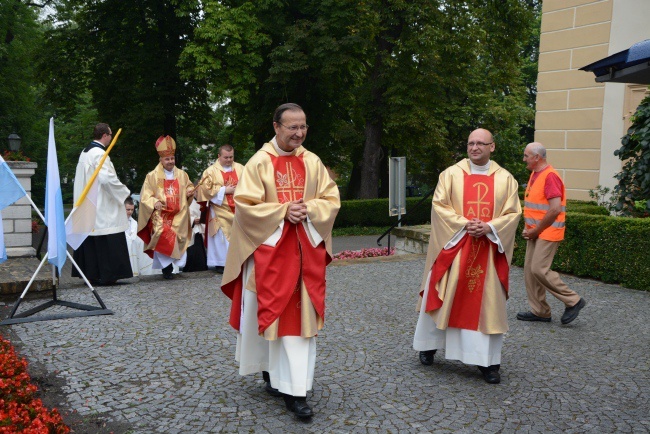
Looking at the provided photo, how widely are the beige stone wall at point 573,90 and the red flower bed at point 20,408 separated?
11.4m

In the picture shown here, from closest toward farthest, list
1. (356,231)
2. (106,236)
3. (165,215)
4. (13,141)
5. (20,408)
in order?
(20,408) → (106,236) → (165,215) → (13,141) → (356,231)

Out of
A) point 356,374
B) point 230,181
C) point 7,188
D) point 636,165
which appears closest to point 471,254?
point 356,374

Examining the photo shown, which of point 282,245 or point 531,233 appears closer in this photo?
point 282,245

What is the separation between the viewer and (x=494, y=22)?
2281cm

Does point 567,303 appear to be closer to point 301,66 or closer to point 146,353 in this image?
Result: point 146,353

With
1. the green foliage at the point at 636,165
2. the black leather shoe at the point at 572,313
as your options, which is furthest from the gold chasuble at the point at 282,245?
the green foliage at the point at 636,165

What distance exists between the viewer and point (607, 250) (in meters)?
9.55

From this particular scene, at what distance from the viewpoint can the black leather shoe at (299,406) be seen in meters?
4.34

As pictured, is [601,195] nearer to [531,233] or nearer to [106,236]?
[531,233]

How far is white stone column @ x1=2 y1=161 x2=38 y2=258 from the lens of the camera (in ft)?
31.6

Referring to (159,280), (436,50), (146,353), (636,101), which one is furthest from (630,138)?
(436,50)

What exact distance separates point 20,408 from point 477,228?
3390 mm

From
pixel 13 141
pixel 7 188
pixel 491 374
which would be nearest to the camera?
pixel 491 374

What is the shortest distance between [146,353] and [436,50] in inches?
691
